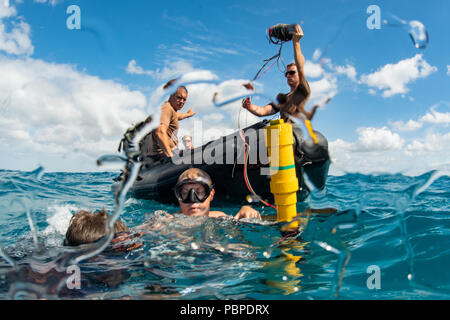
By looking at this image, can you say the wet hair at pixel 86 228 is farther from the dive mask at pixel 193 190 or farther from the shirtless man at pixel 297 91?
the shirtless man at pixel 297 91

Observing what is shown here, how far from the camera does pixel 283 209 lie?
2.89 metres

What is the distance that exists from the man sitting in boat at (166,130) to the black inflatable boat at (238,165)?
2.00 feet

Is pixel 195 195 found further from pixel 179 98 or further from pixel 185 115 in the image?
pixel 185 115

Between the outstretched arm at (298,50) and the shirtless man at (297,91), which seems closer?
the shirtless man at (297,91)

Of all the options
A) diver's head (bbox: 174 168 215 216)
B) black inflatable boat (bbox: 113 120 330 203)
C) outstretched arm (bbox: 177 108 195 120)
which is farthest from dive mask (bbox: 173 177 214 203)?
outstretched arm (bbox: 177 108 195 120)

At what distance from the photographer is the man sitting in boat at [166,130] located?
6.05 meters

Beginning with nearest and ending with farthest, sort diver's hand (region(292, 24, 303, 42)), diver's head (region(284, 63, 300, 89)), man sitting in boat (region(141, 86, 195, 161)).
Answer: diver's hand (region(292, 24, 303, 42)) < diver's head (region(284, 63, 300, 89)) < man sitting in boat (region(141, 86, 195, 161))

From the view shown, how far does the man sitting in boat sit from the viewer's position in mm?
6047

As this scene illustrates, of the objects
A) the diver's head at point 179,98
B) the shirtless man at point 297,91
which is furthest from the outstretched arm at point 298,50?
the diver's head at point 179,98

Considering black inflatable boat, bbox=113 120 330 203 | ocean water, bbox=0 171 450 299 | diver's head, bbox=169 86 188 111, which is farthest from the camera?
diver's head, bbox=169 86 188 111

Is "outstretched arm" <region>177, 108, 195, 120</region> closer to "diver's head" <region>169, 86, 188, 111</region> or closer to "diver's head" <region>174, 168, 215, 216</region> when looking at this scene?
"diver's head" <region>169, 86, 188, 111</region>

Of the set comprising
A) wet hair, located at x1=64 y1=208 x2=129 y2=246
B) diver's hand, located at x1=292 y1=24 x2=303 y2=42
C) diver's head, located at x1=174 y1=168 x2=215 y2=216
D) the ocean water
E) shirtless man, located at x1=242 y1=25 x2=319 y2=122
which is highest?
diver's hand, located at x1=292 y1=24 x2=303 y2=42
